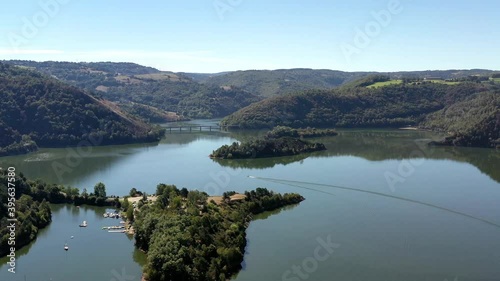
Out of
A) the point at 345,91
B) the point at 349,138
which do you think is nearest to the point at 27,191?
the point at 349,138

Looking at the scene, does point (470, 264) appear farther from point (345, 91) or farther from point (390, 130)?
point (345, 91)

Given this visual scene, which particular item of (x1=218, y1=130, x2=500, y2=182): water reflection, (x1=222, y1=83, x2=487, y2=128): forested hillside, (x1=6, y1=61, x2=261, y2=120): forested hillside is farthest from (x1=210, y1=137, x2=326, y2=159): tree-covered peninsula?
(x1=6, y1=61, x2=261, y2=120): forested hillside

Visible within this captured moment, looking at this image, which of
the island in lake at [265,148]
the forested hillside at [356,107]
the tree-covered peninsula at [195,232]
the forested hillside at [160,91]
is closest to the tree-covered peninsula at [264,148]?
the island in lake at [265,148]

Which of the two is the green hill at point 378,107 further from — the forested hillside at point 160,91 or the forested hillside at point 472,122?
the forested hillside at point 160,91

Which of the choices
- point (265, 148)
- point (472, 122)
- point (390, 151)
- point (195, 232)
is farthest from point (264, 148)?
point (195, 232)

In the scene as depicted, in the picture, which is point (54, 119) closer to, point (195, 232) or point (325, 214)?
point (325, 214)
